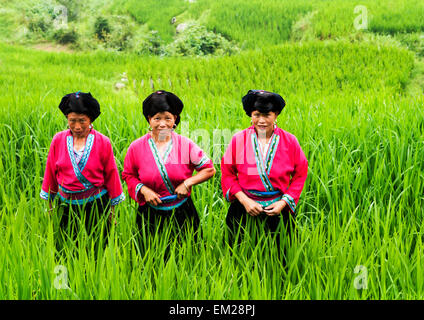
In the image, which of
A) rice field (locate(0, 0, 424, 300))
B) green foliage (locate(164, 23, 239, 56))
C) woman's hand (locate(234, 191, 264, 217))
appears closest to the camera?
rice field (locate(0, 0, 424, 300))

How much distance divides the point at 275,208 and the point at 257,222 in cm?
19

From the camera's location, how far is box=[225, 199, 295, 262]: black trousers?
214 cm

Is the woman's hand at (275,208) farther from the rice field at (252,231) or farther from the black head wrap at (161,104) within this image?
the black head wrap at (161,104)

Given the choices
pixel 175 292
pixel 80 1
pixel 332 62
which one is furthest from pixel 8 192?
pixel 80 1

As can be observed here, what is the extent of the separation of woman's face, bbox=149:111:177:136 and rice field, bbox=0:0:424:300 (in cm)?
55

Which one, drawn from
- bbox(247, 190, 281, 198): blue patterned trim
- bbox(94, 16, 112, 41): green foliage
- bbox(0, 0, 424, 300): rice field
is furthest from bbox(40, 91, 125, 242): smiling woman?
bbox(94, 16, 112, 41): green foliage

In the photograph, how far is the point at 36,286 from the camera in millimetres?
1923

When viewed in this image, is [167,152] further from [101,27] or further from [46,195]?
[101,27]

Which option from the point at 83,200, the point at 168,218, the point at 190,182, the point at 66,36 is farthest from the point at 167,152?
the point at 66,36

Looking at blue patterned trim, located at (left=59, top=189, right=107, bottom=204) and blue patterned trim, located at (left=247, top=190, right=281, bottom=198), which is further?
blue patterned trim, located at (left=59, top=189, right=107, bottom=204)

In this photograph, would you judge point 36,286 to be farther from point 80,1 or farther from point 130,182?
point 80,1

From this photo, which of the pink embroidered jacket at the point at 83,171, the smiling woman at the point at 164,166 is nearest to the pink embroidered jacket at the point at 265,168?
the smiling woman at the point at 164,166

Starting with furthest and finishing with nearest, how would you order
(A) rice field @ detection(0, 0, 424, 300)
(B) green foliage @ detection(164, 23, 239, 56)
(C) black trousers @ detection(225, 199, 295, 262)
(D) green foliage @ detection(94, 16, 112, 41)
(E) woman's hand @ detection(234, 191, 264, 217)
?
(D) green foliage @ detection(94, 16, 112, 41)
(B) green foliage @ detection(164, 23, 239, 56)
(C) black trousers @ detection(225, 199, 295, 262)
(E) woman's hand @ detection(234, 191, 264, 217)
(A) rice field @ detection(0, 0, 424, 300)

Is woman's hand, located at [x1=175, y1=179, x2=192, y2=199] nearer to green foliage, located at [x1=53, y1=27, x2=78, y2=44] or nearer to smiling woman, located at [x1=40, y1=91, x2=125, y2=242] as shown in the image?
smiling woman, located at [x1=40, y1=91, x2=125, y2=242]
